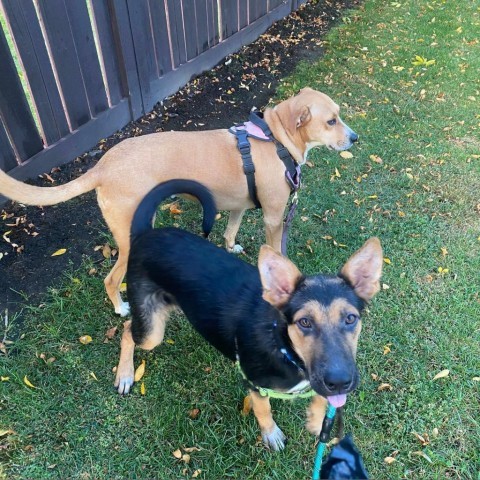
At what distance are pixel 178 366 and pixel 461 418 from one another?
82.8 inches

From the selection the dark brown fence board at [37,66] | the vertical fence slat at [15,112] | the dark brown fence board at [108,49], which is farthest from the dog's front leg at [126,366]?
the dark brown fence board at [108,49]

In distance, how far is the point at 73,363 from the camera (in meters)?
3.37

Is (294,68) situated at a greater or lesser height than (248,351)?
lesser

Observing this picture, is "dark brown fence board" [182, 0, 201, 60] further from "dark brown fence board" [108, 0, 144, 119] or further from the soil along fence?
"dark brown fence board" [108, 0, 144, 119]

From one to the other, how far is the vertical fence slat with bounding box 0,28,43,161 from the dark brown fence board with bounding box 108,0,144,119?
1421 millimetres

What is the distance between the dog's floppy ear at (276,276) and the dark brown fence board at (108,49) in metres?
4.13

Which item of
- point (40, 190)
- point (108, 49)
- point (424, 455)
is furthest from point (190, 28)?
point (424, 455)

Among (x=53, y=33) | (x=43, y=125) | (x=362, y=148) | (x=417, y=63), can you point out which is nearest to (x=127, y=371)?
(x=43, y=125)

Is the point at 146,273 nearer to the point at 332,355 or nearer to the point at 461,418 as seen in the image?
the point at 332,355

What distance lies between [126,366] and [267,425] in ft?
3.72

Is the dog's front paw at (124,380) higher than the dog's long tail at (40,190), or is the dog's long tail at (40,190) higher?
the dog's long tail at (40,190)

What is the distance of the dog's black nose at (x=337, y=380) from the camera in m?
1.97

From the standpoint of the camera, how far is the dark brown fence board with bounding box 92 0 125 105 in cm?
493

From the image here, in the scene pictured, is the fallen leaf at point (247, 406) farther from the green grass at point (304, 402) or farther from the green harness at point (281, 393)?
the green harness at point (281, 393)
